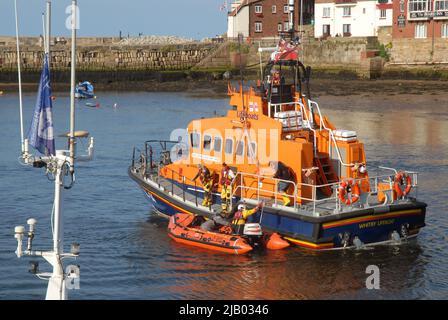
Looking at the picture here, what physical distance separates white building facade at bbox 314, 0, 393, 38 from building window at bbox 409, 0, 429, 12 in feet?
14.3

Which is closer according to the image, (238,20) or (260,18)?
(238,20)

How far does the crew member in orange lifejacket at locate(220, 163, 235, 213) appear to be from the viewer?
17.0m

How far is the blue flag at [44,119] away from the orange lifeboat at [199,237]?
610 centimetres

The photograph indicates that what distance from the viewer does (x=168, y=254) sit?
16625 millimetres

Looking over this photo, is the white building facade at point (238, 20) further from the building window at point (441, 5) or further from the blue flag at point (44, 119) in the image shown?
the blue flag at point (44, 119)

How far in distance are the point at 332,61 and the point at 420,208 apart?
41.0 m

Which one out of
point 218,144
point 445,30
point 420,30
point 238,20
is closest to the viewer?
point 218,144

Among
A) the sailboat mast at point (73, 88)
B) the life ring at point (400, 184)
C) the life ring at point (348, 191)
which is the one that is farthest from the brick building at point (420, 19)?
the sailboat mast at point (73, 88)

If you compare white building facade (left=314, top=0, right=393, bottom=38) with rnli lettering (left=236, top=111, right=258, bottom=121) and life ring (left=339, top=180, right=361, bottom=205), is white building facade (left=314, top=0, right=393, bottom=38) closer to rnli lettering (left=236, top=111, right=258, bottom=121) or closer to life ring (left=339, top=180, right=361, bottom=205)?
rnli lettering (left=236, top=111, right=258, bottom=121)

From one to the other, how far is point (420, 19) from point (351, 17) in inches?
331

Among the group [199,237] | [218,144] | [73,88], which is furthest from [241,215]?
[73,88]

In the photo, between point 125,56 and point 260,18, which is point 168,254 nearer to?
point 125,56

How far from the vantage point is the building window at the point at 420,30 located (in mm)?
53150

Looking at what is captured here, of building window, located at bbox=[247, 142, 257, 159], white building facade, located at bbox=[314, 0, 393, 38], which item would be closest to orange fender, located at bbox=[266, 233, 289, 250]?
building window, located at bbox=[247, 142, 257, 159]
